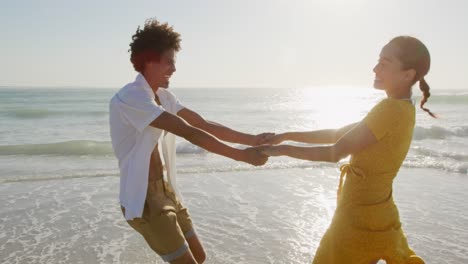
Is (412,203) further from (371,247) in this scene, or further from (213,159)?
(213,159)

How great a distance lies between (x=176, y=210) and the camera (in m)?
3.35

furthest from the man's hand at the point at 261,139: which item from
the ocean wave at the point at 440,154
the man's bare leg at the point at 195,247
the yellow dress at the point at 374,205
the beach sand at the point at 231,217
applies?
the ocean wave at the point at 440,154

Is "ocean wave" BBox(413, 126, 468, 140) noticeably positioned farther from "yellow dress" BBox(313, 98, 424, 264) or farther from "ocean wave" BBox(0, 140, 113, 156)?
"yellow dress" BBox(313, 98, 424, 264)

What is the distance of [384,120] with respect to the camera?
8.26 feet

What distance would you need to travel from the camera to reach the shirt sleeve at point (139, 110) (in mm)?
2822

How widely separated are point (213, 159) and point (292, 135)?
887 cm

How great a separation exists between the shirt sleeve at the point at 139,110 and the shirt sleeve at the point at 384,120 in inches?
53.3

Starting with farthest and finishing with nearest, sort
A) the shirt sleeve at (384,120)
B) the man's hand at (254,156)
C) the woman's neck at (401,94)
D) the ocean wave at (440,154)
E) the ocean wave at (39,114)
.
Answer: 1. the ocean wave at (39,114)
2. the ocean wave at (440,154)
3. the man's hand at (254,156)
4. the woman's neck at (401,94)
5. the shirt sleeve at (384,120)

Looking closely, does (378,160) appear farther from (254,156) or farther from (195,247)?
(195,247)

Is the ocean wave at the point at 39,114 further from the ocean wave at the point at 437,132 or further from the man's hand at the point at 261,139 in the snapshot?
the man's hand at the point at 261,139

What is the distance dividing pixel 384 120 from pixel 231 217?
4.68 metres

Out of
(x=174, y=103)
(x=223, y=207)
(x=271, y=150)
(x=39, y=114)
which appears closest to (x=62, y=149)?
(x=223, y=207)

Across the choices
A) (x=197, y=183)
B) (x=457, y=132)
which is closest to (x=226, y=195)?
(x=197, y=183)

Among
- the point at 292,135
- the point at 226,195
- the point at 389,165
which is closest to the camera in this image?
the point at 389,165
